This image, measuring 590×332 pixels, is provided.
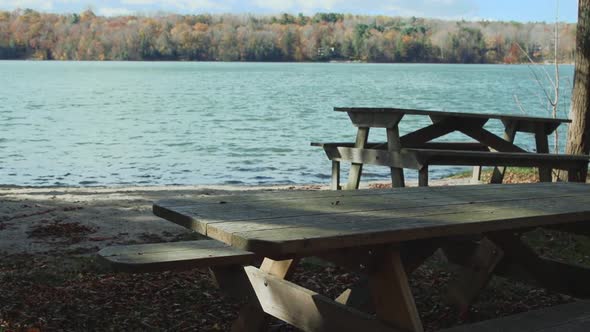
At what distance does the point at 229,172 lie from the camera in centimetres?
1591

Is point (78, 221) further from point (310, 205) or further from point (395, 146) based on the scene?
point (310, 205)

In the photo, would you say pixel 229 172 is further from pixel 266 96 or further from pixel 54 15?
pixel 54 15

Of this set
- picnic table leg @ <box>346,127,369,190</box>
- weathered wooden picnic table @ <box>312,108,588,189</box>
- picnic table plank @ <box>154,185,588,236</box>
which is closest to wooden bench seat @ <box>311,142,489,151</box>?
weathered wooden picnic table @ <box>312,108,588,189</box>

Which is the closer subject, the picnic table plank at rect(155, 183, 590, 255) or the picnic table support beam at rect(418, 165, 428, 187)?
the picnic table plank at rect(155, 183, 590, 255)

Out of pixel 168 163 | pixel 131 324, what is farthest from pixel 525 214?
pixel 168 163

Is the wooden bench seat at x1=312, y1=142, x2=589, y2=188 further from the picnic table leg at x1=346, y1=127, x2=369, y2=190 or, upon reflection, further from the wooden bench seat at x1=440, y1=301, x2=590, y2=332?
the wooden bench seat at x1=440, y1=301, x2=590, y2=332

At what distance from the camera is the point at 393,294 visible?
2.60m

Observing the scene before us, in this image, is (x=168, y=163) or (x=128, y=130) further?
(x=128, y=130)

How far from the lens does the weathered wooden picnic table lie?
20.4ft

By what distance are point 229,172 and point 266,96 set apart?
35.9 meters

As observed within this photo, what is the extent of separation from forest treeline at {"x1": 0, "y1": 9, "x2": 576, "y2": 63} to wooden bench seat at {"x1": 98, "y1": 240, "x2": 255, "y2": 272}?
291 ft

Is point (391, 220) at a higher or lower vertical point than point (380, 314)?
higher

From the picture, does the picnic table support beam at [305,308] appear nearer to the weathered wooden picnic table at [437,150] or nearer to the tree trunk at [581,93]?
the weathered wooden picnic table at [437,150]

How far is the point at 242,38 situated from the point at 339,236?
3902 inches
